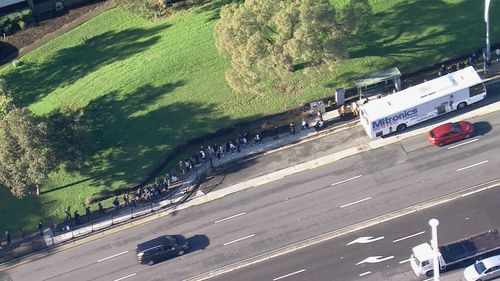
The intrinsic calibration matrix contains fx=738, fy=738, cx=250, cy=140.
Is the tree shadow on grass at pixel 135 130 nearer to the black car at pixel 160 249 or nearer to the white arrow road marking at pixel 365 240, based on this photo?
the black car at pixel 160 249

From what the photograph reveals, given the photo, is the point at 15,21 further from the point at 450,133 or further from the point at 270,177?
the point at 450,133

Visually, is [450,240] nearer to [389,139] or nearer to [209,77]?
[389,139]

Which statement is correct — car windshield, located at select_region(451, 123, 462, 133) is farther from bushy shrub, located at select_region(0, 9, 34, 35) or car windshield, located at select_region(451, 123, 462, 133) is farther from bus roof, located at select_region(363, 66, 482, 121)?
bushy shrub, located at select_region(0, 9, 34, 35)

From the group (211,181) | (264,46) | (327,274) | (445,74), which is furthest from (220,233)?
(445,74)

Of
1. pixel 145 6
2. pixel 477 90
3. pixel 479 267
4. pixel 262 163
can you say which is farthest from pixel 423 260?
pixel 145 6

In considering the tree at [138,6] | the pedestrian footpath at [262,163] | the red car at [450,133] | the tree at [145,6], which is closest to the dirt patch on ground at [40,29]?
the tree at [145,6]

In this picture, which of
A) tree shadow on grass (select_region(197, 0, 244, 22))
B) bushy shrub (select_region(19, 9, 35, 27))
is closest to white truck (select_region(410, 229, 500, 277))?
tree shadow on grass (select_region(197, 0, 244, 22))
